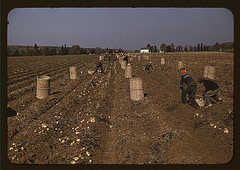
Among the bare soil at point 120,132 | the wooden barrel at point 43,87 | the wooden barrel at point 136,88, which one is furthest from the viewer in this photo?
the wooden barrel at point 43,87

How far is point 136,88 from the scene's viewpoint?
9.88 m

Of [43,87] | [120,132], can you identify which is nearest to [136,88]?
[120,132]

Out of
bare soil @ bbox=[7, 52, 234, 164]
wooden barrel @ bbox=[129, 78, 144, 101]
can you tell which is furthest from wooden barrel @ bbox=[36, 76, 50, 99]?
wooden barrel @ bbox=[129, 78, 144, 101]

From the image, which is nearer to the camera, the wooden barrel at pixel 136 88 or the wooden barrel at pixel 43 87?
the wooden barrel at pixel 136 88

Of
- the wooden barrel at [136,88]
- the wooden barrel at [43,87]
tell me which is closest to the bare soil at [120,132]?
the wooden barrel at [136,88]

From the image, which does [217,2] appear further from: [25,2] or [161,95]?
[161,95]

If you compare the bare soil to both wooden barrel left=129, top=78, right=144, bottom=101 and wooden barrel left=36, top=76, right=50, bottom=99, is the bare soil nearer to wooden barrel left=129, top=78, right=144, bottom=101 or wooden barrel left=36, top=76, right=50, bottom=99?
wooden barrel left=129, top=78, right=144, bottom=101

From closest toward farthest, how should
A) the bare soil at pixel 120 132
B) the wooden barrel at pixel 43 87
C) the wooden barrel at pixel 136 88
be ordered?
the bare soil at pixel 120 132 < the wooden barrel at pixel 136 88 < the wooden barrel at pixel 43 87

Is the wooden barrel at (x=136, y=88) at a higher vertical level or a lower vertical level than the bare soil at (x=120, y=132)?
higher

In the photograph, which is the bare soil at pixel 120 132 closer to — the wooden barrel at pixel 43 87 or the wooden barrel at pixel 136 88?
the wooden barrel at pixel 136 88

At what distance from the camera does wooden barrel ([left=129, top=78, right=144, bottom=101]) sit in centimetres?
975

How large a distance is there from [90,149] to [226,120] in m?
4.81

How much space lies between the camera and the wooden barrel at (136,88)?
32.0 feet

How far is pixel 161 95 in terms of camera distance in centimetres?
1122
